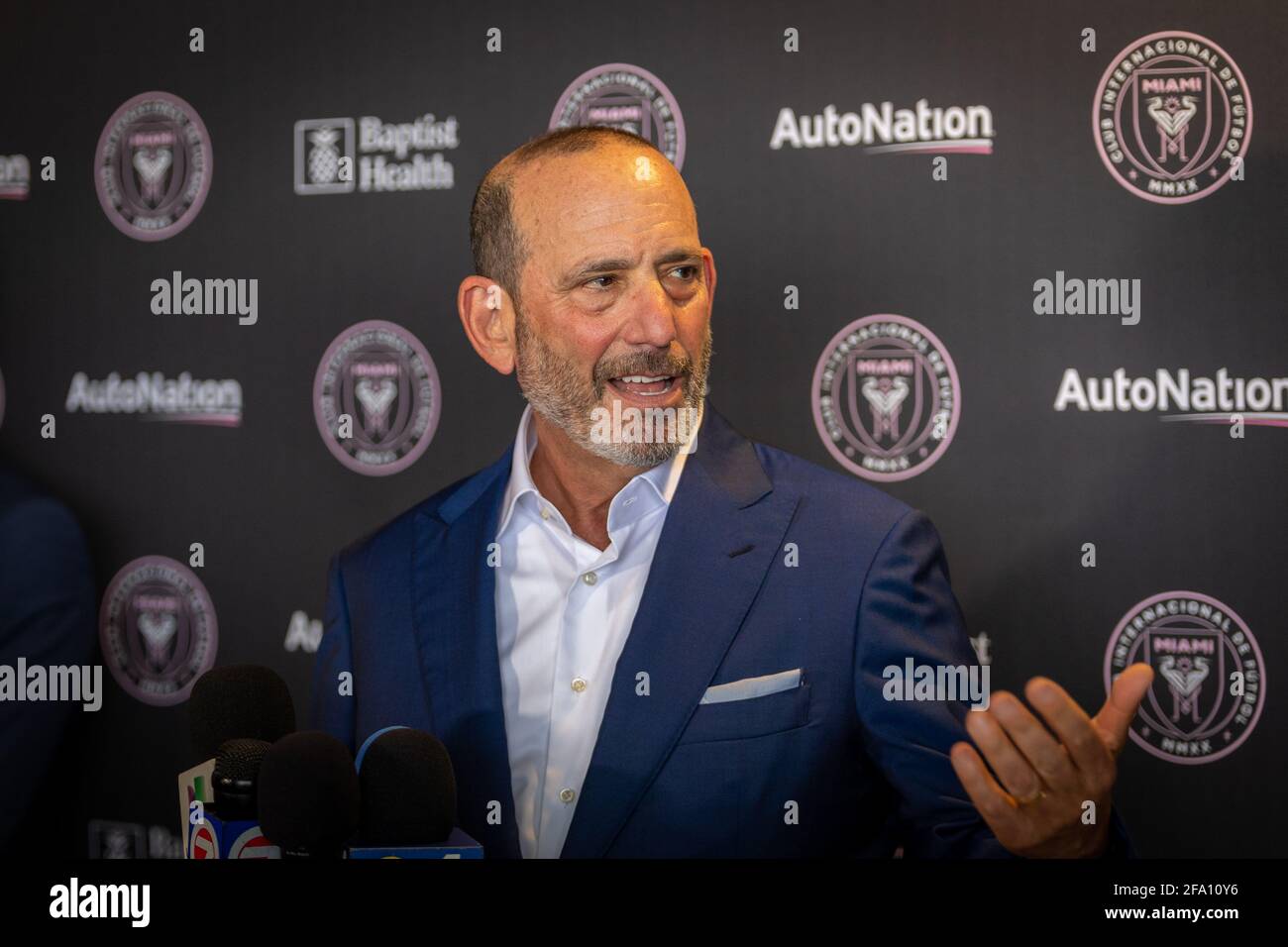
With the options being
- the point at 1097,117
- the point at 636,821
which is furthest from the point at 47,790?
the point at 1097,117

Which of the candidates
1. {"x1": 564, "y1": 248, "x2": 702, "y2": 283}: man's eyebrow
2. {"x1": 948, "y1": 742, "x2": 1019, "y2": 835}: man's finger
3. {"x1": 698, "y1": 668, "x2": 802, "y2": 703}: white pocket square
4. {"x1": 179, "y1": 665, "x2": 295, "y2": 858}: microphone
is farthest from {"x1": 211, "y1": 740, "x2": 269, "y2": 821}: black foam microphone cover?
{"x1": 948, "y1": 742, "x2": 1019, "y2": 835}: man's finger

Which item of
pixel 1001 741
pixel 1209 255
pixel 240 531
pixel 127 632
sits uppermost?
pixel 1209 255

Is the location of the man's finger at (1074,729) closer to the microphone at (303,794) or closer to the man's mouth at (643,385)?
the man's mouth at (643,385)

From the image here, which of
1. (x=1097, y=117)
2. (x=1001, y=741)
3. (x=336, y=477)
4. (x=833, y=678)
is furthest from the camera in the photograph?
(x=336, y=477)

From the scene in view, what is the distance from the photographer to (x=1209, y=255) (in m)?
2.64

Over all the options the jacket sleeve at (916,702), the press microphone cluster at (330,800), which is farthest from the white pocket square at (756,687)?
the press microphone cluster at (330,800)

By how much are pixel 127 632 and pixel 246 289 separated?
0.86m

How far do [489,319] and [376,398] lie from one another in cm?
36

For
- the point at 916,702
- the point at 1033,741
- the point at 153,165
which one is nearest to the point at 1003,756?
the point at 1033,741

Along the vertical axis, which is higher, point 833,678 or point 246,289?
point 246,289

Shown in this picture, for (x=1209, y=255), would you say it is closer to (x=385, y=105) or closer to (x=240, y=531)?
(x=385, y=105)

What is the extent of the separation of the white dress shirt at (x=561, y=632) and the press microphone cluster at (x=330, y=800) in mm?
340

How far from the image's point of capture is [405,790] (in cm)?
223

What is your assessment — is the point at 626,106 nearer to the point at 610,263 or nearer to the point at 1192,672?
the point at 610,263
